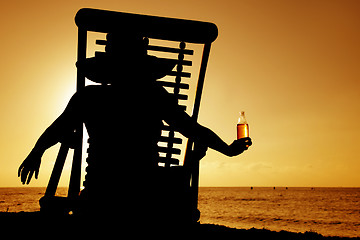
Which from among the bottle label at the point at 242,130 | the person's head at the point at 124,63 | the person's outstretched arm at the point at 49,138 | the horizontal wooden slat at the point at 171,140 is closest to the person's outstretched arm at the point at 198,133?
the person's head at the point at 124,63

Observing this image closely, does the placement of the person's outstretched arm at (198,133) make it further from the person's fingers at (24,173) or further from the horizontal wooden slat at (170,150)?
the person's fingers at (24,173)

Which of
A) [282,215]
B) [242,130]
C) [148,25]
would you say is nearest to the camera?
[148,25]

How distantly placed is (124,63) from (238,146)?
2.99 ft

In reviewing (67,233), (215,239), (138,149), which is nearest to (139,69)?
(138,149)

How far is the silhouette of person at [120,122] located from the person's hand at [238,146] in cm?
17

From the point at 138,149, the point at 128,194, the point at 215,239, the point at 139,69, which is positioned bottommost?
the point at 215,239

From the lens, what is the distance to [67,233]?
1.62 m

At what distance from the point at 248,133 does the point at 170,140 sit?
1045mm

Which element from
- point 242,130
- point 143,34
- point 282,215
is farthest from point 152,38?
point 282,215

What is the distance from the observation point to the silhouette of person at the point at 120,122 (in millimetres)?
1782

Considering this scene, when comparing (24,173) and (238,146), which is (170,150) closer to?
(238,146)

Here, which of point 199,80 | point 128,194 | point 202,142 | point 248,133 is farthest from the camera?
point 248,133

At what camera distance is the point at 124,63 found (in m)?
1.85

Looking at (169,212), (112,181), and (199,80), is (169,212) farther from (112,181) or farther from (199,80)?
(199,80)
